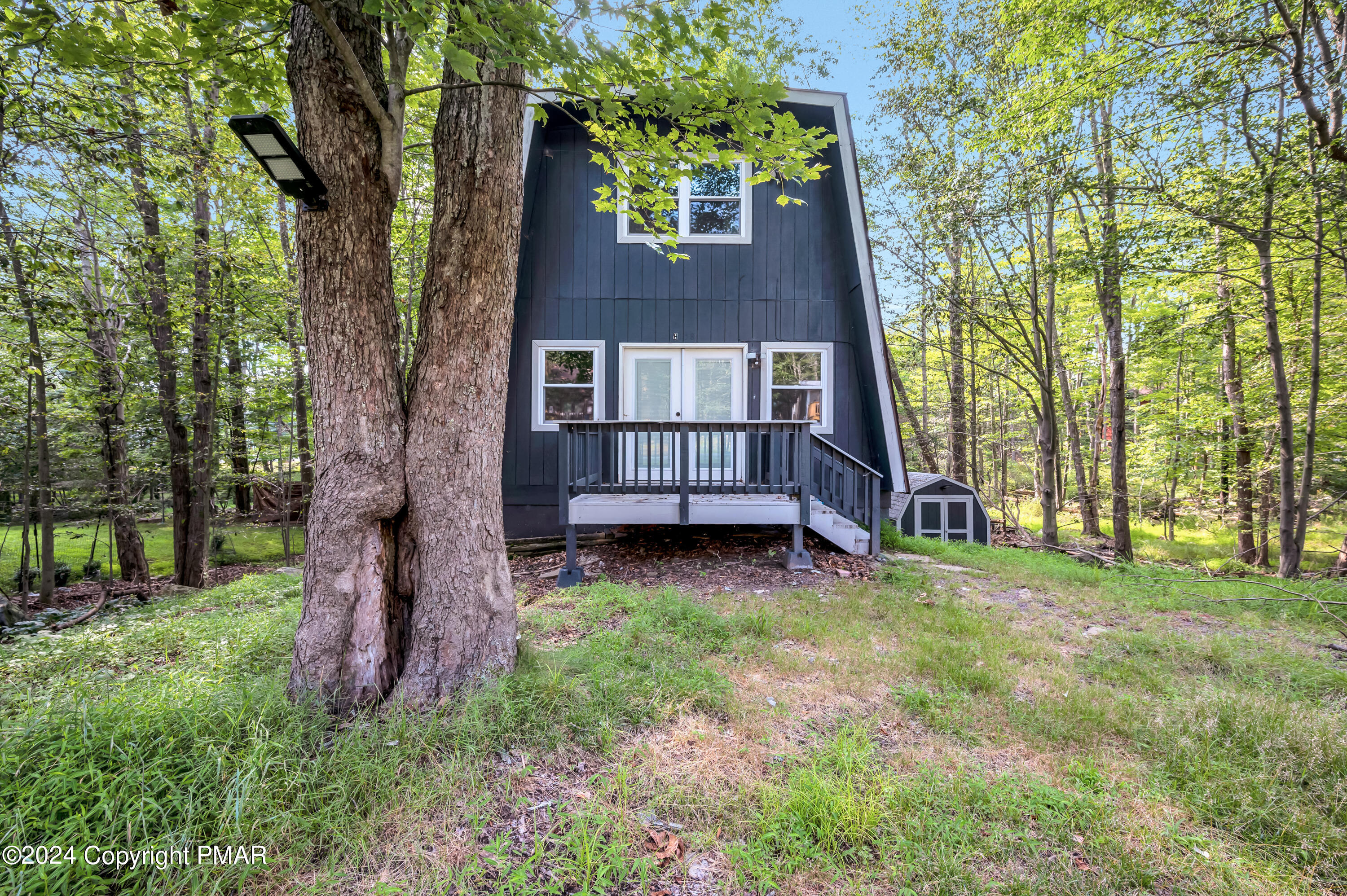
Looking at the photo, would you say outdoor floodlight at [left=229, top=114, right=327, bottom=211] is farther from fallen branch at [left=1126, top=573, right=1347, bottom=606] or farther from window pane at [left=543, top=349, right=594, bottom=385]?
window pane at [left=543, top=349, right=594, bottom=385]

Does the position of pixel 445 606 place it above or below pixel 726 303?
below

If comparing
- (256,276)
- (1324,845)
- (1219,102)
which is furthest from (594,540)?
(1219,102)

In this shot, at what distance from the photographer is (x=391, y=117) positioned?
2.49 metres

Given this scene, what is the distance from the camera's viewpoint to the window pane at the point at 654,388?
7.24 meters

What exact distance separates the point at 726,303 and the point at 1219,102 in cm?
541

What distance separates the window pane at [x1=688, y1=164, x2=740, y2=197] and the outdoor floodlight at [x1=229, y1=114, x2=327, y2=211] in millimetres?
5778

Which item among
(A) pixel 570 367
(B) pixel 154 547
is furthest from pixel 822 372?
(B) pixel 154 547

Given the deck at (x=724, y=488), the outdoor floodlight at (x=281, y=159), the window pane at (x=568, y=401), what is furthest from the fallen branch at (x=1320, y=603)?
the window pane at (x=568, y=401)

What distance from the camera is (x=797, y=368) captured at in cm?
723

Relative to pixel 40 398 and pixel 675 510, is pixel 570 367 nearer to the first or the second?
pixel 675 510

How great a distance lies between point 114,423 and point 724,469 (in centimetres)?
768

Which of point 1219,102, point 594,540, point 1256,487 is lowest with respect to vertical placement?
point 594,540

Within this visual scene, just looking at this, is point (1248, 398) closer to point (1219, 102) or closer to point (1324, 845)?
point (1219, 102)

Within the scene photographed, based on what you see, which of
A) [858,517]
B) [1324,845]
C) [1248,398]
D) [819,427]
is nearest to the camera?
[1324,845]
